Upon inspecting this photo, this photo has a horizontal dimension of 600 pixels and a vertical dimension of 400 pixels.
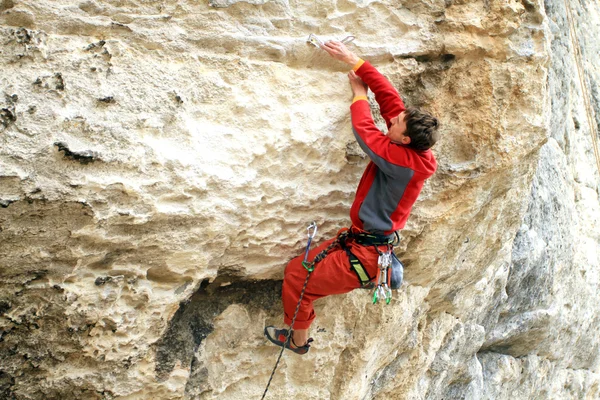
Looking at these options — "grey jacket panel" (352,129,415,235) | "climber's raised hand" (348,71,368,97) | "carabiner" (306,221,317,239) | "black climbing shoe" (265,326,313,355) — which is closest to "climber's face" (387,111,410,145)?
"grey jacket panel" (352,129,415,235)

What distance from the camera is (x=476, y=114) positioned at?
317 centimetres

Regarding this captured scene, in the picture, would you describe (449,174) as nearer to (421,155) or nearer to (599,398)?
(421,155)

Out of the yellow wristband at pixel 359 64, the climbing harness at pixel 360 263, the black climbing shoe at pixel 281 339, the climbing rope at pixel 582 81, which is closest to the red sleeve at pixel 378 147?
the yellow wristband at pixel 359 64

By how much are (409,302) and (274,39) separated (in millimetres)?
1916

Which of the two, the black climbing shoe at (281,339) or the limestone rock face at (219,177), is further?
the black climbing shoe at (281,339)

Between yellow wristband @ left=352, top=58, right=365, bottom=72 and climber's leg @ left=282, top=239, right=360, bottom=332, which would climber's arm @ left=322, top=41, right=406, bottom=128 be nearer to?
yellow wristband @ left=352, top=58, right=365, bottom=72

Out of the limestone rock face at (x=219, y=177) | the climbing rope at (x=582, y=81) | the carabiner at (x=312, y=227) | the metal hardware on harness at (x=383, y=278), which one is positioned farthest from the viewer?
the climbing rope at (x=582, y=81)

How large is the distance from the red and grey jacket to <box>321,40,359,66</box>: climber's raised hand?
1.7 inches

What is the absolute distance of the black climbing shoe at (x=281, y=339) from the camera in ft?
9.86

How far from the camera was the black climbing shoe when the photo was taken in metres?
3.01

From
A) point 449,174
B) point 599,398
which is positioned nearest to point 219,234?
point 449,174

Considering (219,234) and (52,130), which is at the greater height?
(52,130)

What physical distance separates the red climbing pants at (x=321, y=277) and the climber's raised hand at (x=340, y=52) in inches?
36.9

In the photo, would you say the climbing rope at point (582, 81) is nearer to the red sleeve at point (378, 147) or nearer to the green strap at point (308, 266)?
the red sleeve at point (378, 147)
